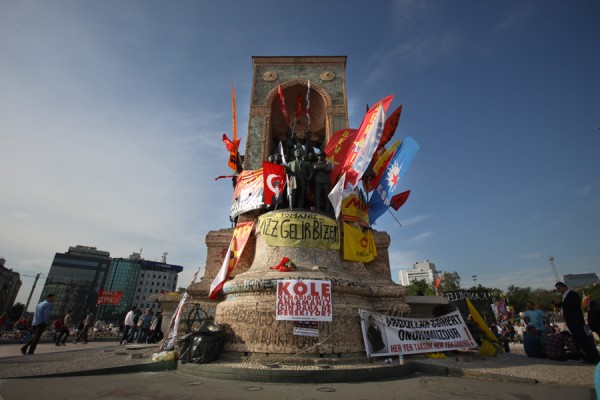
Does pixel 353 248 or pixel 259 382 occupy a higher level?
pixel 353 248

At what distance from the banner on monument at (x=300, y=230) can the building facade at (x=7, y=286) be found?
76.2 meters

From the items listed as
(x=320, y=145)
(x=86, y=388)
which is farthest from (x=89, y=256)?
(x=86, y=388)

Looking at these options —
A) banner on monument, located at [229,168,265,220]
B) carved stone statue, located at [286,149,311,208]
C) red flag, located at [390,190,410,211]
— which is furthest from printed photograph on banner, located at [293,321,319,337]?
red flag, located at [390,190,410,211]

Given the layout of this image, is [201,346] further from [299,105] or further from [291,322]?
[299,105]

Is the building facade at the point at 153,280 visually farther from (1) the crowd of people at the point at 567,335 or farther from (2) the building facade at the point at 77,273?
(1) the crowd of people at the point at 567,335

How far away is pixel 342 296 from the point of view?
780 cm

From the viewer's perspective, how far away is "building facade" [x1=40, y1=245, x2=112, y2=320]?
83.2 metres

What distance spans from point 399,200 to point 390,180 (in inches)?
50.2

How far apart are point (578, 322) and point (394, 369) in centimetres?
490

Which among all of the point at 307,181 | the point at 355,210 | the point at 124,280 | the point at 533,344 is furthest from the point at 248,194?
the point at 124,280

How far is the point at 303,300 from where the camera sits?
23.5 feet

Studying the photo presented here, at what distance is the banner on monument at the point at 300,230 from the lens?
29.7 ft

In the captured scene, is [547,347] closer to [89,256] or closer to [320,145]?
[320,145]

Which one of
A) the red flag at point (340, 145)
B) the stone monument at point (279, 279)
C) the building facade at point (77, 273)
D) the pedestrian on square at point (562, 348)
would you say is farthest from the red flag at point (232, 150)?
the building facade at point (77, 273)
